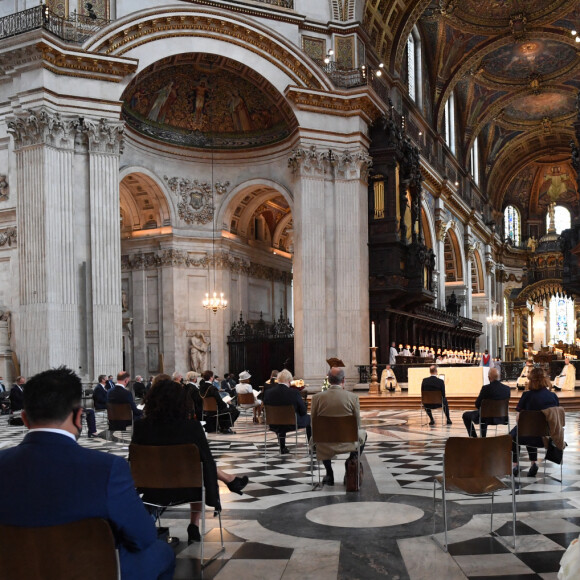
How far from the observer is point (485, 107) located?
137 ft

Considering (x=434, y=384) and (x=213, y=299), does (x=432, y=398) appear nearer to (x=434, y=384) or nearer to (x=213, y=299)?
(x=434, y=384)

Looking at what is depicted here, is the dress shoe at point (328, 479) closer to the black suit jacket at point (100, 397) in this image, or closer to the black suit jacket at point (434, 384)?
the black suit jacket at point (434, 384)

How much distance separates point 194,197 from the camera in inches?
1007

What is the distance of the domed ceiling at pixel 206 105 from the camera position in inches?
888

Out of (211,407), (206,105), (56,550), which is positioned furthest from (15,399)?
(56,550)

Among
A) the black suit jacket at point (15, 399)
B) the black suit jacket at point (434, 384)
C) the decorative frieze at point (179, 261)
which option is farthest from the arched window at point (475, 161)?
the black suit jacket at point (15, 399)

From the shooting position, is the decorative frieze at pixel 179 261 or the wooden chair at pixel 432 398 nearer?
the wooden chair at pixel 432 398

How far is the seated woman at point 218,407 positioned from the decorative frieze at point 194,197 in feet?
41.5

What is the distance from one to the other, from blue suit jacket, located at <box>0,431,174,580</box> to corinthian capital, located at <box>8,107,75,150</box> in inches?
673

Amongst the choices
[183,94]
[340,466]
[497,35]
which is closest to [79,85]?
[183,94]

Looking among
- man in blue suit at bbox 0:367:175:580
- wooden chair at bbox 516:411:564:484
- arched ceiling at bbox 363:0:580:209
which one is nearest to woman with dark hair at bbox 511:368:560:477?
wooden chair at bbox 516:411:564:484

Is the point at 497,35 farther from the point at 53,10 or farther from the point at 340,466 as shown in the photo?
the point at 340,466

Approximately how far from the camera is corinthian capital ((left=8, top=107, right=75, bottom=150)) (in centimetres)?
1848

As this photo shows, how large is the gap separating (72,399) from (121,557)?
707mm
